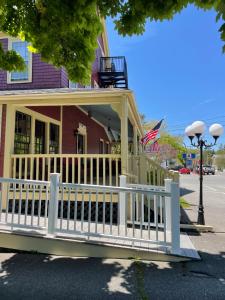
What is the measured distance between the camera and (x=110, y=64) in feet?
51.5

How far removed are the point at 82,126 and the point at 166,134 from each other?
36359 mm

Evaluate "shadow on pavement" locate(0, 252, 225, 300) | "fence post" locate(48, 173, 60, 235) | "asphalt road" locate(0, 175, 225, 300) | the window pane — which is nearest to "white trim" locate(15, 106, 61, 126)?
the window pane

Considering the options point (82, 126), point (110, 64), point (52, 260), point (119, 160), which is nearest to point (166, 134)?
point (110, 64)

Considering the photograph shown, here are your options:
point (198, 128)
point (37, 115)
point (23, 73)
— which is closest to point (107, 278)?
point (198, 128)

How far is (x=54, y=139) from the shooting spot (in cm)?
1037

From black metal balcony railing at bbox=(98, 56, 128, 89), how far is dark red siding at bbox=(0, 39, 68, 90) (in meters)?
4.49

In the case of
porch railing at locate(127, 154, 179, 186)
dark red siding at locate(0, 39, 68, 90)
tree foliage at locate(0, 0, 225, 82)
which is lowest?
porch railing at locate(127, 154, 179, 186)

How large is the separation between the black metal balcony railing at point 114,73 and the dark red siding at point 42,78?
449cm

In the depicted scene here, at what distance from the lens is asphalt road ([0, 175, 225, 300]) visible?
325cm

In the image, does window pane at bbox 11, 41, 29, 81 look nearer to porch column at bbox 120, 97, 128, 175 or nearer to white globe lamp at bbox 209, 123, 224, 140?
porch column at bbox 120, 97, 128, 175

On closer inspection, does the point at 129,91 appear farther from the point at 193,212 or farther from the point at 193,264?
the point at 193,212

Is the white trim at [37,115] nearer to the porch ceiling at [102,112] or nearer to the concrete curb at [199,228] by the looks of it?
the porch ceiling at [102,112]

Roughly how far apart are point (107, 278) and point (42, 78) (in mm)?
8582

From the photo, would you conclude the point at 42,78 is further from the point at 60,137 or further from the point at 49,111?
the point at 60,137
